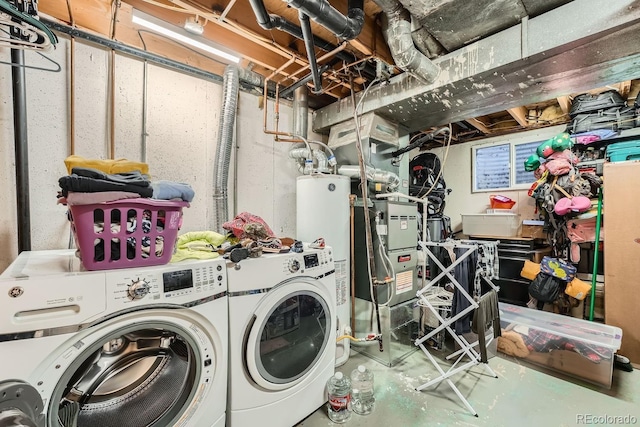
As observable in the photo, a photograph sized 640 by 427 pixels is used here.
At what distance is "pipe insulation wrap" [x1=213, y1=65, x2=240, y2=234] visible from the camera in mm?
2201

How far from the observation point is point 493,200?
3643mm

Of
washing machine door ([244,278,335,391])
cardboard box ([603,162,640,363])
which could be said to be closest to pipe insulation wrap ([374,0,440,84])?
washing machine door ([244,278,335,391])

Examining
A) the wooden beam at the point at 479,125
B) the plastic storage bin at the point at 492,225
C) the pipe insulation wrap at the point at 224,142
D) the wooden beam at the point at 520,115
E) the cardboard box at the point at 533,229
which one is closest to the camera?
the pipe insulation wrap at the point at 224,142

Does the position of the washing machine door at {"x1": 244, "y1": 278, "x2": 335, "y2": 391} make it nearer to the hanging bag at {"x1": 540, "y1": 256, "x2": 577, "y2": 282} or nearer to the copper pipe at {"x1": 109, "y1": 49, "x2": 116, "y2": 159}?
the copper pipe at {"x1": 109, "y1": 49, "x2": 116, "y2": 159}

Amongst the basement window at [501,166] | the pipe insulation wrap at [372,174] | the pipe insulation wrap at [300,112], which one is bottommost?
the pipe insulation wrap at [372,174]

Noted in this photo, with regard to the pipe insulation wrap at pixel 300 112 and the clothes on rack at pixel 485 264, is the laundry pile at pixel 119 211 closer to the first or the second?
the pipe insulation wrap at pixel 300 112

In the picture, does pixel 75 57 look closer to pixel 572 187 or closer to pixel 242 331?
pixel 242 331

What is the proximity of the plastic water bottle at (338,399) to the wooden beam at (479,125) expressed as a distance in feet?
11.0

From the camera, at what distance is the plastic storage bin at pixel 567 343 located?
6.23ft

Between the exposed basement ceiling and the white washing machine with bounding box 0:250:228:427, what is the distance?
5.39 feet

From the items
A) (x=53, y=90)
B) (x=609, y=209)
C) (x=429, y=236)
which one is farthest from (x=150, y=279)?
(x=609, y=209)

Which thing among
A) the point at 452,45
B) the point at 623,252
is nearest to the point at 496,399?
the point at 623,252

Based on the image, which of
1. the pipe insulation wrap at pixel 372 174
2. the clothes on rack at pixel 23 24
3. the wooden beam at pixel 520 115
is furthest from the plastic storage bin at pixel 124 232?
the wooden beam at pixel 520 115

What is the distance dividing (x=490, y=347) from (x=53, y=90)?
3954 millimetres
